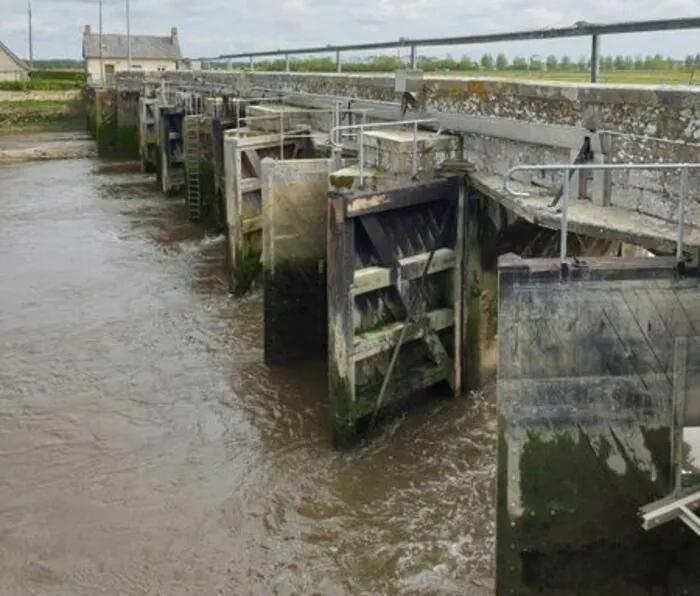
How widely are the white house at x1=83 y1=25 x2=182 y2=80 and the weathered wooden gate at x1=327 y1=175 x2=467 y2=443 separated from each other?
2703 inches

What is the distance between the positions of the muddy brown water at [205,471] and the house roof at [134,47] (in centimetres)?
6505

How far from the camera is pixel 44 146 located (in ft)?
151

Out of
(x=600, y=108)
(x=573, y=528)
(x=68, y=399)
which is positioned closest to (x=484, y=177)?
(x=600, y=108)

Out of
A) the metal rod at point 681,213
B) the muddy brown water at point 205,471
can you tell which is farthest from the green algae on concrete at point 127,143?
the metal rod at point 681,213

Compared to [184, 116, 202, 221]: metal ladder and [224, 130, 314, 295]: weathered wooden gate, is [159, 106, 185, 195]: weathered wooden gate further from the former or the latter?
[224, 130, 314, 295]: weathered wooden gate

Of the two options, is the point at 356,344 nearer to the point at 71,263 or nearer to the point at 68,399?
the point at 68,399

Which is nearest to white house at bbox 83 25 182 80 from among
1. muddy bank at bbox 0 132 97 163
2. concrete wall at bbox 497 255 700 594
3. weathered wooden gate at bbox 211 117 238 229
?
muddy bank at bbox 0 132 97 163

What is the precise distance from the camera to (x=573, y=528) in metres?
6.27

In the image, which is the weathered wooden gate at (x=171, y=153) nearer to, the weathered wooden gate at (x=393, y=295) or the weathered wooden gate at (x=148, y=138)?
the weathered wooden gate at (x=148, y=138)

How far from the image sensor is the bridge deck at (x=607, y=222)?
Result: 6649mm

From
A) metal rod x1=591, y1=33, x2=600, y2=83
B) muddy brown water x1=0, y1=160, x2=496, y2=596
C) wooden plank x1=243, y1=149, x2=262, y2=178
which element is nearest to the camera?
muddy brown water x1=0, y1=160, x2=496, y2=596

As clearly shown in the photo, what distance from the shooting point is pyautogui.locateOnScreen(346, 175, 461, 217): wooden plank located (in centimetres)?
954

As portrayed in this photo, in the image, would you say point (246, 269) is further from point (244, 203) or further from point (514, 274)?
point (514, 274)

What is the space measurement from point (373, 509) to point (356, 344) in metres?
1.92
